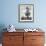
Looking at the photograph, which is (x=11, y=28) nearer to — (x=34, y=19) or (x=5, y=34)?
(x=5, y=34)

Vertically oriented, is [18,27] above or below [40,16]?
below

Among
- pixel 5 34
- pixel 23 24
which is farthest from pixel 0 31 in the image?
pixel 23 24

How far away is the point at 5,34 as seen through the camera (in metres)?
3.75

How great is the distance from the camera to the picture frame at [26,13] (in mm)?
4164

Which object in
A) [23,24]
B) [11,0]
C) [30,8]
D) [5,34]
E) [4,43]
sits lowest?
[4,43]

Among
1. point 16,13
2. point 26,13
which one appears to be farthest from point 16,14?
point 26,13

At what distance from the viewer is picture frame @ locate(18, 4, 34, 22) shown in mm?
4164

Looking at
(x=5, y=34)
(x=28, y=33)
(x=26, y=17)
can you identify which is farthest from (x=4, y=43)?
(x=26, y=17)

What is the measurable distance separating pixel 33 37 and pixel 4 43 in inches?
33.9

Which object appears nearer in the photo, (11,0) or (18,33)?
(18,33)

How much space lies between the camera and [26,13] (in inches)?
165

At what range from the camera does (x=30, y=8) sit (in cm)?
417

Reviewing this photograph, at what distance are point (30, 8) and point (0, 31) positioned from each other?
1213mm

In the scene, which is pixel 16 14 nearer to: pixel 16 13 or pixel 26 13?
pixel 16 13
